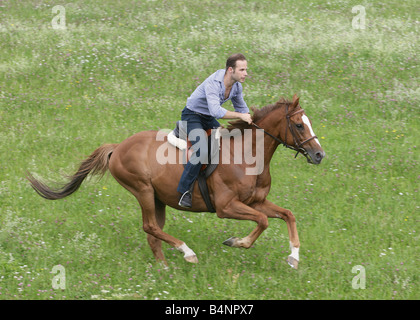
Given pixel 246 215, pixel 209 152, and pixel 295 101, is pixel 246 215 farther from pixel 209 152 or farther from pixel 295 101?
pixel 295 101

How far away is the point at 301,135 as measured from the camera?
8.14 meters

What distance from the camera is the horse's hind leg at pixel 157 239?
9.19 metres

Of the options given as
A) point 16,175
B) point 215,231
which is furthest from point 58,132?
point 215,231

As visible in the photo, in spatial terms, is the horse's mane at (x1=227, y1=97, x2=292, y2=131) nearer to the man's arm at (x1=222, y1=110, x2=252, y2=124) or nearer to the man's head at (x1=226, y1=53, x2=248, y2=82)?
the man's arm at (x1=222, y1=110, x2=252, y2=124)

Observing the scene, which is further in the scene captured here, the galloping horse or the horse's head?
the galloping horse

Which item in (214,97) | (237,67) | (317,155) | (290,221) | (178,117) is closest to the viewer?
(317,155)

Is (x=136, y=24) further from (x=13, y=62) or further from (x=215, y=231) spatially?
(x=215, y=231)

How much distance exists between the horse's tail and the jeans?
1659mm

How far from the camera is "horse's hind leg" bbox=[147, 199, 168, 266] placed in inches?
362

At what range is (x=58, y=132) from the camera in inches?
551

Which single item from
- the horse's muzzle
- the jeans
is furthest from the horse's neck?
the jeans

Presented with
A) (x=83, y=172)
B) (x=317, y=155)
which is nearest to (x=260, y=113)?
(x=317, y=155)

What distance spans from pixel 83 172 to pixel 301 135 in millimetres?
3943

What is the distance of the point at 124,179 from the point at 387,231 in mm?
4557
